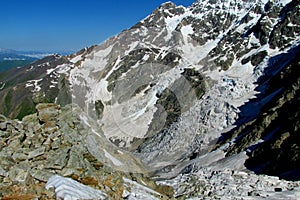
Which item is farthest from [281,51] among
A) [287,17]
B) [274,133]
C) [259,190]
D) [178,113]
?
[259,190]

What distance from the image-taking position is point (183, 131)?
118375 millimetres

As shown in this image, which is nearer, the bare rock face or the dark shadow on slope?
the bare rock face

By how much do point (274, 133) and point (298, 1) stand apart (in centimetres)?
11597

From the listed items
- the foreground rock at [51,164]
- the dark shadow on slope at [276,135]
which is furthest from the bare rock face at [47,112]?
the dark shadow on slope at [276,135]

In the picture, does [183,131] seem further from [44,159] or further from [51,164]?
[51,164]

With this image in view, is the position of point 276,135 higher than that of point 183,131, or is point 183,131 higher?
point 276,135

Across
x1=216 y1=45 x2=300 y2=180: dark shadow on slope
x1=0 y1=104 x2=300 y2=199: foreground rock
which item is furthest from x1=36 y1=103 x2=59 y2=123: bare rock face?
x1=216 y1=45 x2=300 y2=180: dark shadow on slope

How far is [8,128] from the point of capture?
2198 cm

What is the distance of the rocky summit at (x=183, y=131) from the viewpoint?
68.1ft

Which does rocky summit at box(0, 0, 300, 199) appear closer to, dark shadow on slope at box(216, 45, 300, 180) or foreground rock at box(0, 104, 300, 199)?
foreground rock at box(0, 104, 300, 199)

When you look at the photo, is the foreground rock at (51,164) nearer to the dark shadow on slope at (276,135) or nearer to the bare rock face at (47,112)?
the bare rock face at (47,112)

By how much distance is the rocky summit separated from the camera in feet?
68.1

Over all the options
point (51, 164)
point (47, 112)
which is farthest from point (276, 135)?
point (51, 164)

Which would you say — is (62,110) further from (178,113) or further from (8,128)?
(178,113)
